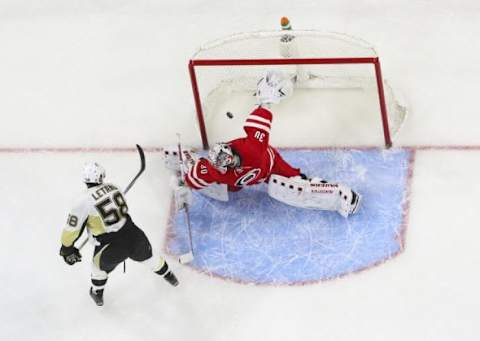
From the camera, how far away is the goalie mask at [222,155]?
5.42 m

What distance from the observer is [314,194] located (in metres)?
5.66

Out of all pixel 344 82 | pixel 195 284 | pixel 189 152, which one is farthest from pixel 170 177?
pixel 344 82

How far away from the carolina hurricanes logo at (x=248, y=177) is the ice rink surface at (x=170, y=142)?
0.52 metres

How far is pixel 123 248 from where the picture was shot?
5246 mm

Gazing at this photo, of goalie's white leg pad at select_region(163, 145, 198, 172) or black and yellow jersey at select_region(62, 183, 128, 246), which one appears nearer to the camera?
black and yellow jersey at select_region(62, 183, 128, 246)

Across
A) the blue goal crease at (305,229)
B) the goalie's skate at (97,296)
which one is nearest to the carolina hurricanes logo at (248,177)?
the blue goal crease at (305,229)

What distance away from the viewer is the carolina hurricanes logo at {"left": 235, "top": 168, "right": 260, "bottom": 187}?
18.4ft

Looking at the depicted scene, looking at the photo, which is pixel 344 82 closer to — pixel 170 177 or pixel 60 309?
pixel 170 177

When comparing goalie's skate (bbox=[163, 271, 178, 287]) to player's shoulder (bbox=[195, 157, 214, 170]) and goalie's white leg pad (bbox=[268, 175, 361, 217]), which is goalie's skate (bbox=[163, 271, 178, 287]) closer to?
player's shoulder (bbox=[195, 157, 214, 170])

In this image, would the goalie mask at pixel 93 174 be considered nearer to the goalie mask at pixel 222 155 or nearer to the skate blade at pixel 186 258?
the goalie mask at pixel 222 155

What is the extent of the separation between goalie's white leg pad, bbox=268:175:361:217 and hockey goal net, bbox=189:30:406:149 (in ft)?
1.73

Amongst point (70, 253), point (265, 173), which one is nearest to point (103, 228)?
point (70, 253)

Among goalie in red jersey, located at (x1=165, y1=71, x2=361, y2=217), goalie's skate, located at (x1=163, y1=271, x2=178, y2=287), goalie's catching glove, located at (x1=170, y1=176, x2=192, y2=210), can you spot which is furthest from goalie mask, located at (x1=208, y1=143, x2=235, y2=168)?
goalie's skate, located at (x1=163, y1=271, x2=178, y2=287)

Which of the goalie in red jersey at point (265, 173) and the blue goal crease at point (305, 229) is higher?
the goalie in red jersey at point (265, 173)
